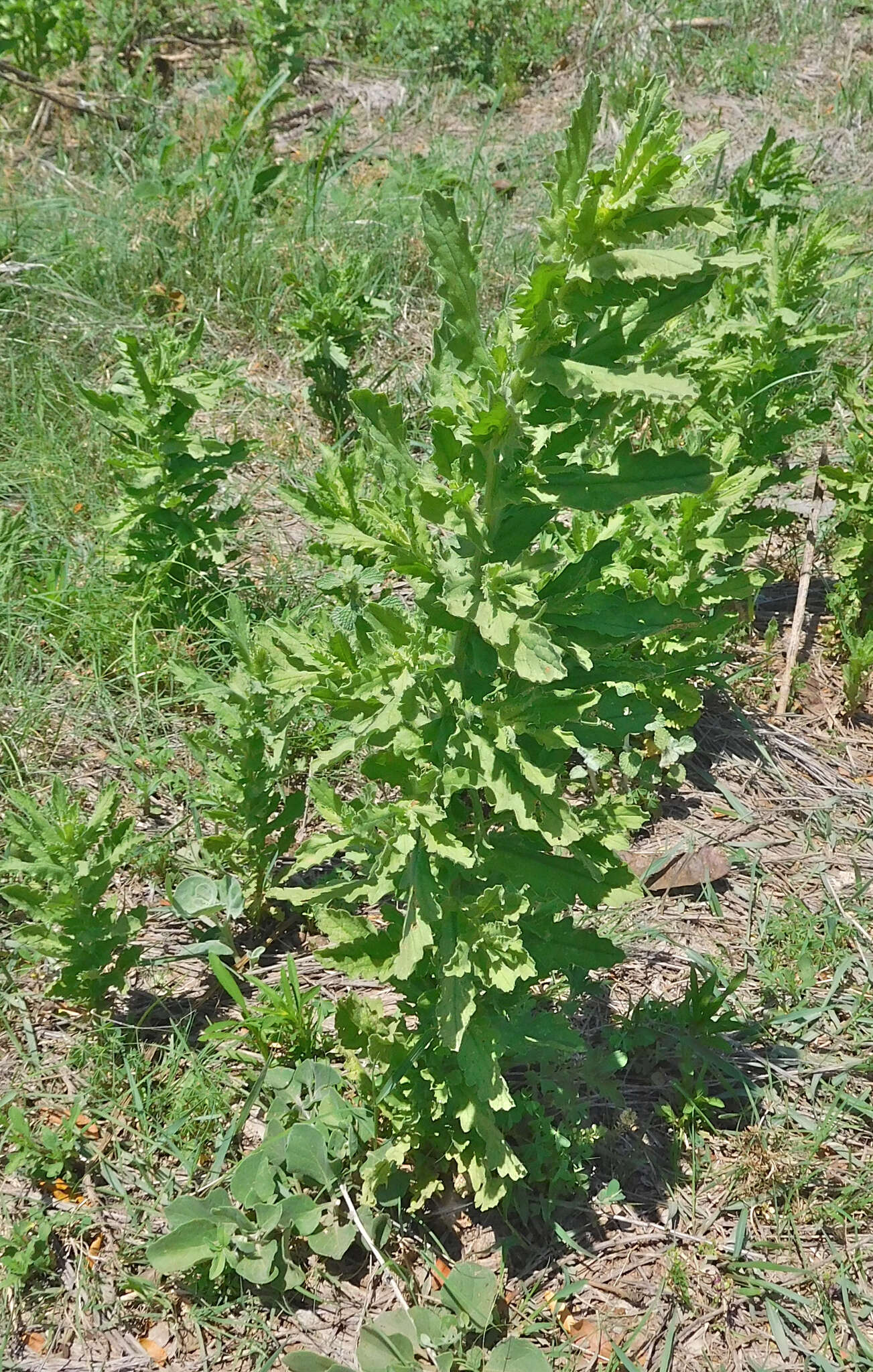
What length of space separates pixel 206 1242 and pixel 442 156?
5.35 meters

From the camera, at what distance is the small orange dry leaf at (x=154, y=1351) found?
2.23 metres

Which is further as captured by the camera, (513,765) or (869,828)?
(869,828)

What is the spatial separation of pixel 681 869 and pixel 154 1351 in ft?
5.74

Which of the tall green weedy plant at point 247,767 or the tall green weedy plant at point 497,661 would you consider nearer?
the tall green weedy plant at point 497,661

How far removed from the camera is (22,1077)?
261cm

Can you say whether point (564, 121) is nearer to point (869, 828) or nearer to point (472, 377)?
point (869, 828)

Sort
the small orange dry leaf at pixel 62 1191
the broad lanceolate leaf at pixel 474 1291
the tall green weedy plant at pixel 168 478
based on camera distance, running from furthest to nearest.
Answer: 1. the tall green weedy plant at pixel 168 478
2. the small orange dry leaf at pixel 62 1191
3. the broad lanceolate leaf at pixel 474 1291

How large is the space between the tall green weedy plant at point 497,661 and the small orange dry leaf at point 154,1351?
1.92 ft

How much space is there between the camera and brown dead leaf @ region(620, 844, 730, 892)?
3.15 m

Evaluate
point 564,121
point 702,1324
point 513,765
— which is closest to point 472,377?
point 513,765

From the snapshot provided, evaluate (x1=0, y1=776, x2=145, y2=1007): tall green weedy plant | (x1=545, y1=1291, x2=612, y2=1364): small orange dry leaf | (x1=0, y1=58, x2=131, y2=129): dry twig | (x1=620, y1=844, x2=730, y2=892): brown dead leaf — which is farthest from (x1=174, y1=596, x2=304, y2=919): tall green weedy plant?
(x1=0, y1=58, x2=131, y2=129): dry twig

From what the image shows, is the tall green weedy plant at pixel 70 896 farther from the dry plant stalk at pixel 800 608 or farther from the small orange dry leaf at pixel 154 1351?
the dry plant stalk at pixel 800 608

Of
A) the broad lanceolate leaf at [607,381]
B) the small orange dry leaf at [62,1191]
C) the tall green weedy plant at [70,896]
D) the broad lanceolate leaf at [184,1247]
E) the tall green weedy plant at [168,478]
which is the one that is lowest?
the small orange dry leaf at [62,1191]

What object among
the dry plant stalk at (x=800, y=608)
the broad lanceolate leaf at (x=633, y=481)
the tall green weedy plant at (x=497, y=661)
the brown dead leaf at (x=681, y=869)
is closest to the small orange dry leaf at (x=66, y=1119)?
the tall green weedy plant at (x=497, y=661)
